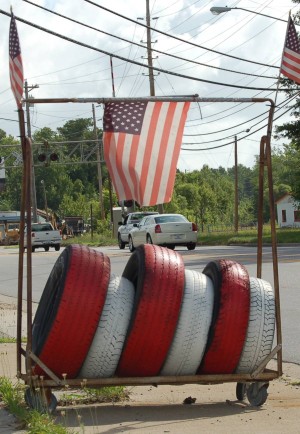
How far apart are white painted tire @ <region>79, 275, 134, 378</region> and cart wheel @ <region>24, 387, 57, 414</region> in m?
0.28

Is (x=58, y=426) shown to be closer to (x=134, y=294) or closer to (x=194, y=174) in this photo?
(x=134, y=294)

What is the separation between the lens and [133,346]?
24.0 feet

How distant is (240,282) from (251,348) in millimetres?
510

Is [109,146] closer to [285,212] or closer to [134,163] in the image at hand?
[134,163]

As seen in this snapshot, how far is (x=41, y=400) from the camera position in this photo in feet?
23.5

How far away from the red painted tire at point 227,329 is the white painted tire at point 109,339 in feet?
2.19

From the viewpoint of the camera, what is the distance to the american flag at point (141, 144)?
7.72 meters

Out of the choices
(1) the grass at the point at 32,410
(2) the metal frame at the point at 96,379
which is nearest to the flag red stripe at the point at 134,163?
(2) the metal frame at the point at 96,379

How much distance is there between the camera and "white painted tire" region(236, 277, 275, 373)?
7.54 meters

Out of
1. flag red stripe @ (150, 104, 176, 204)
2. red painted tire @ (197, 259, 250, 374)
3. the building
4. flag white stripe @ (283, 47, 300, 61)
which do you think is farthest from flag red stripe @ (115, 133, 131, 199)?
the building

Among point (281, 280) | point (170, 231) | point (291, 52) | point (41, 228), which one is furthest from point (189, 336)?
point (41, 228)

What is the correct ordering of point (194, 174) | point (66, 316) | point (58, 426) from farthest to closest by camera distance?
point (194, 174) < point (66, 316) < point (58, 426)

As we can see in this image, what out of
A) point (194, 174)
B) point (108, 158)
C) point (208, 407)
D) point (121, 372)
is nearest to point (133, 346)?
point (121, 372)

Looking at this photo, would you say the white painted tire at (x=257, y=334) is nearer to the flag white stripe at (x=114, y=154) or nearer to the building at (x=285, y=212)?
the flag white stripe at (x=114, y=154)
